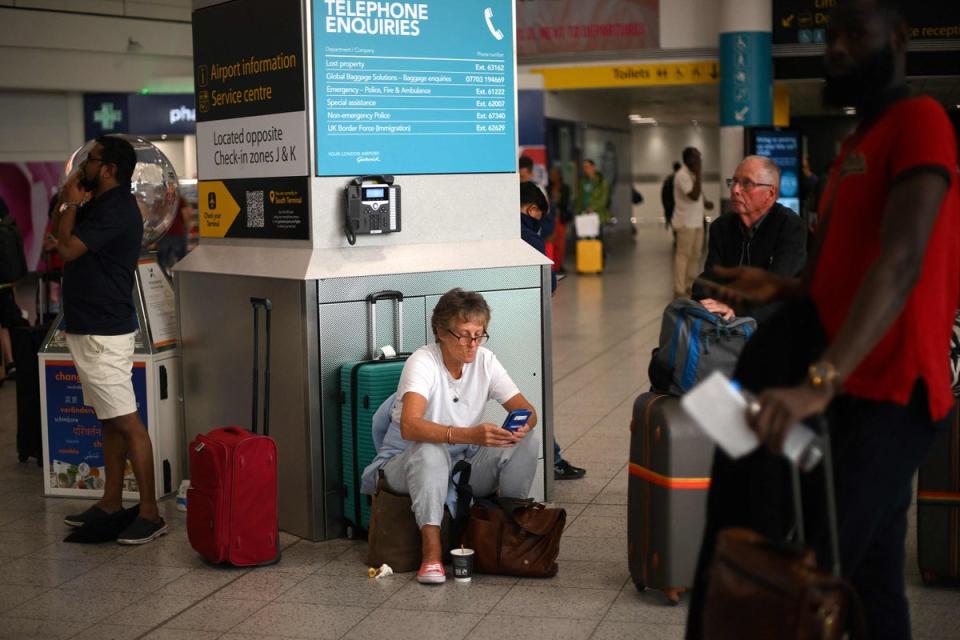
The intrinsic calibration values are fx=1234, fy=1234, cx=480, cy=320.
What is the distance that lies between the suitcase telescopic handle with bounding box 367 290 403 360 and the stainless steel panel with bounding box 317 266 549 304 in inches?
Answer: 1.4

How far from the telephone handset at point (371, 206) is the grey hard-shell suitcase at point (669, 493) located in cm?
145

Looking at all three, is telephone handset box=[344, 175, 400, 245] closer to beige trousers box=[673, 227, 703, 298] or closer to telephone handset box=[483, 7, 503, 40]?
telephone handset box=[483, 7, 503, 40]

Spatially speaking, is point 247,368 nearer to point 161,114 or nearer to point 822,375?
point 822,375

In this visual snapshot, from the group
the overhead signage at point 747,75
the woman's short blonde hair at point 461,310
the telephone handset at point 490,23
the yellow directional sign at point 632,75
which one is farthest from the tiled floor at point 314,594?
the yellow directional sign at point 632,75

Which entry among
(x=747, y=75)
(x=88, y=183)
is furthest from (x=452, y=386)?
(x=747, y=75)

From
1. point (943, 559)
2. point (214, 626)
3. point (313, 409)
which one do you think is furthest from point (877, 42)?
point (313, 409)

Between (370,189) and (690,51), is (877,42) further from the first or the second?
(690,51)

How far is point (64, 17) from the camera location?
1680 cm

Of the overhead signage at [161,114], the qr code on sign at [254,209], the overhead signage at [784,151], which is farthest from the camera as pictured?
the overhead signage at [161,114]

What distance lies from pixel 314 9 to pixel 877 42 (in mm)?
3044

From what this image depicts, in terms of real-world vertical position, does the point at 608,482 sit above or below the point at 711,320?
below

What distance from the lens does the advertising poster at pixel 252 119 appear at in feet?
16.2

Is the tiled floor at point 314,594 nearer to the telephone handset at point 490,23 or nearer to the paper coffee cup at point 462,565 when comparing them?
the paper coffee cup at point 462,565

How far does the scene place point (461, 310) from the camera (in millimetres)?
4379
